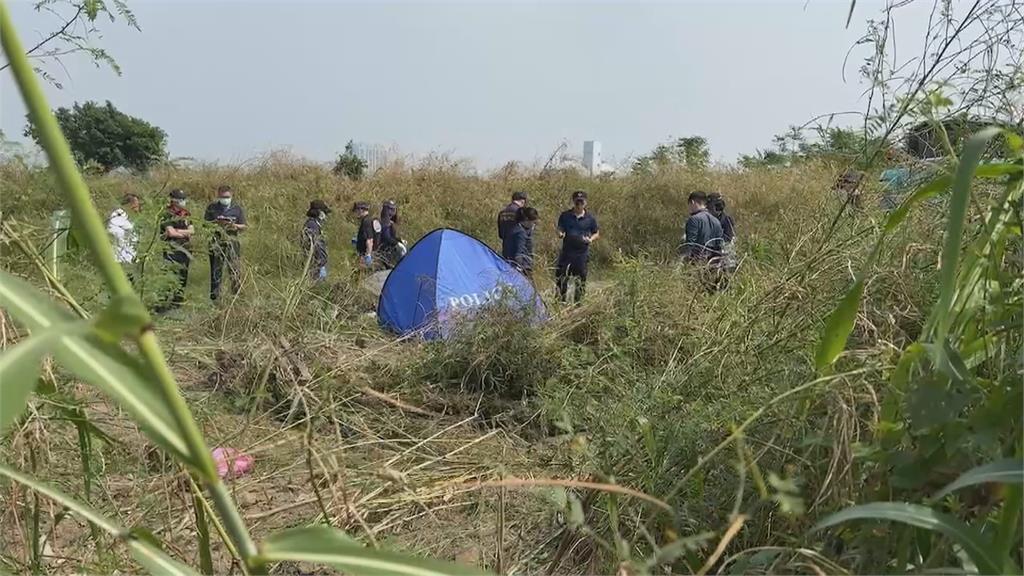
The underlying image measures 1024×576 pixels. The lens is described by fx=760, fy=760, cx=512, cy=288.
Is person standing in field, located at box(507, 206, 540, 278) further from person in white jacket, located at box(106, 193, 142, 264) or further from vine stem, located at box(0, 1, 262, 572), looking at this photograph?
vine stem, located at box(0, 1, 262, 572)

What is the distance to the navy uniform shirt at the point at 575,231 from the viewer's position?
823cm

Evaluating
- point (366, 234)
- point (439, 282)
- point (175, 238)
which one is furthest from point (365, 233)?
point (175, 238)

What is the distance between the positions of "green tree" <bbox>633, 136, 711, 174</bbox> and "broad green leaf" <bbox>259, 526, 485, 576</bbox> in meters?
15.3

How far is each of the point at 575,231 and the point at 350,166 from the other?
10577mm

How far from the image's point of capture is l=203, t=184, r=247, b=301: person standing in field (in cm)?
515

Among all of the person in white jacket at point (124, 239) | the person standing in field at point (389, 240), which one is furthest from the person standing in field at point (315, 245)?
the person in white jacket at point (124, 239)

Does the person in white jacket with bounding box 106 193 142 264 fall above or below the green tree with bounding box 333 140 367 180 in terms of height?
below

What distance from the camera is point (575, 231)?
27.0 feet

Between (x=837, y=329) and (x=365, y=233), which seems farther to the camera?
(x=365, y=233)

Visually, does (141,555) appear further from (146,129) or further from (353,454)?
(146,129)

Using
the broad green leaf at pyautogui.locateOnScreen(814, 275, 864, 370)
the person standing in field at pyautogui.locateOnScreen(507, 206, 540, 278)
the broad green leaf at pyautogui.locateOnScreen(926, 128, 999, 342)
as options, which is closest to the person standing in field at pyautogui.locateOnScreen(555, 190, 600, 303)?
the person standing in field at pyautogui.locateOnScreen(507, 206, 540, 278)

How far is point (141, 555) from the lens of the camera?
76 centimetres

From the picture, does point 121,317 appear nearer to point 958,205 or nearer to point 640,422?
point 958,205

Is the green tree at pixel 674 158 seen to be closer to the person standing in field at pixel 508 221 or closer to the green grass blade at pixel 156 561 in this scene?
the person standing in field at pixel 508 221
